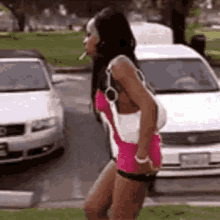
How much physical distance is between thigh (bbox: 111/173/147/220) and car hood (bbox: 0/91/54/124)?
11.0 ft

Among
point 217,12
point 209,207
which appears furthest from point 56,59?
point 217,12

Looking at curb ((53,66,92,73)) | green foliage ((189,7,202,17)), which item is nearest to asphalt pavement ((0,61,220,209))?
curb ((53,66,92,73))

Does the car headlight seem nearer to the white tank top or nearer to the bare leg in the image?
the bare leg

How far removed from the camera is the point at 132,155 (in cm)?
216

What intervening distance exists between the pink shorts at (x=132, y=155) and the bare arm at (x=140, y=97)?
0.41ft

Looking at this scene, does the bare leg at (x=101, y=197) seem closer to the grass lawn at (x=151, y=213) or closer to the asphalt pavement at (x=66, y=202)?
the grass lawn at (x=151, y=213)

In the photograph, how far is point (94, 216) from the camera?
7.69ft

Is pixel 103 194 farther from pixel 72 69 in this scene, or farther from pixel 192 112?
pixel 72 69

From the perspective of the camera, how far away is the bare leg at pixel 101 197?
7.60 ft

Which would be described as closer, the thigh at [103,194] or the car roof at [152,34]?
the thigh at [103,194]

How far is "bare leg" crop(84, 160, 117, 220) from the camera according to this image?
232cm

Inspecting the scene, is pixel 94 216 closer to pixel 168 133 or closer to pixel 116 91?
pixel 116 91

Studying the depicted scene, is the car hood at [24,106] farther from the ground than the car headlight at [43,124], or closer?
farther from the ground

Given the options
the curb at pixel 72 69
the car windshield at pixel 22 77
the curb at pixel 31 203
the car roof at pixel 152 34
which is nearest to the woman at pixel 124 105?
the curb at pixel 31 203
